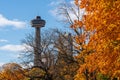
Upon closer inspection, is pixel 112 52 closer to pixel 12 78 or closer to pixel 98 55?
pixel 98 55

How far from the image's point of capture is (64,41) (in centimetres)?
5609

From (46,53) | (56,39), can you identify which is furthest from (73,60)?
(46,53)

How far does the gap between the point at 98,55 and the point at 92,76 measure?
23757mm

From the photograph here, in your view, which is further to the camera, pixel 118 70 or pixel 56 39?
pixel 56 39

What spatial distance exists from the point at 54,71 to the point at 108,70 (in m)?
38.2

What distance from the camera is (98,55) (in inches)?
1000

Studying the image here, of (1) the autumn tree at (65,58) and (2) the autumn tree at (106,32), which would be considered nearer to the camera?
(2) the autumn tree at (106,32)

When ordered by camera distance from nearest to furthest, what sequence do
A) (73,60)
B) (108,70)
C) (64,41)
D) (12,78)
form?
(108,70)
(73,60)
(64,41)
(12,78)

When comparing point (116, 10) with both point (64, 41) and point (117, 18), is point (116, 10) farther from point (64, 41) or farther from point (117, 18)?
point (64, 41)

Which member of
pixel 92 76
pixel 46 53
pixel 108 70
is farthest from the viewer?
pixel 46 53

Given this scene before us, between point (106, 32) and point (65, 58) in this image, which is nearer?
point (106, 32)

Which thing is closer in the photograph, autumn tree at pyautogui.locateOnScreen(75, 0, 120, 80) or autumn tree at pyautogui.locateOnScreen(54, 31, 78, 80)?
autumn tree at pyautogui.locateOnScreen(75, 0, 120, 80)

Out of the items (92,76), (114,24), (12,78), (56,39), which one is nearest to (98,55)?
(114,24)

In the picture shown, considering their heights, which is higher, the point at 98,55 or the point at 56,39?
the point at 56,39
